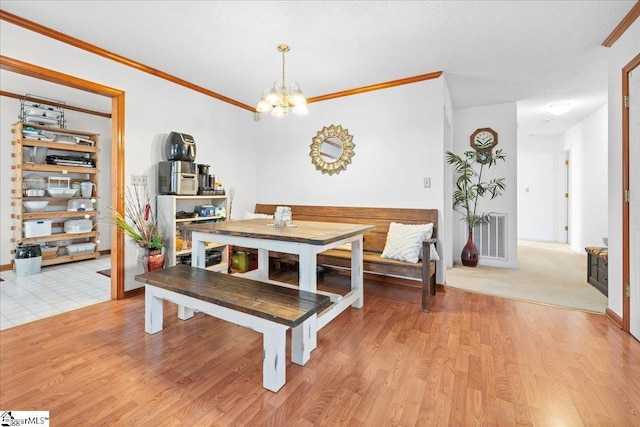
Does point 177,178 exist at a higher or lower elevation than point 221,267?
higher

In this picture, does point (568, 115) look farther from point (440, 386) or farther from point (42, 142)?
point (42, 142)

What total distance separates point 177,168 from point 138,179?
0.44 meters

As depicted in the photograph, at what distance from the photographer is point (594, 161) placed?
4664 millimetres

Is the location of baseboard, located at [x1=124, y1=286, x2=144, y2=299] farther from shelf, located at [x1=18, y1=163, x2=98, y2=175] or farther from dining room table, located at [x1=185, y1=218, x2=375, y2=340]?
shelf, located at [x1=18, y1=163, x2=98, y2=175]

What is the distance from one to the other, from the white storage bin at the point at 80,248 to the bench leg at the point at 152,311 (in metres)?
3.34

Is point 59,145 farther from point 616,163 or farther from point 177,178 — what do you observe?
point 616,163

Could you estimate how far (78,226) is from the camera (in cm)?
452

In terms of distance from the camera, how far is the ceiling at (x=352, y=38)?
213cm

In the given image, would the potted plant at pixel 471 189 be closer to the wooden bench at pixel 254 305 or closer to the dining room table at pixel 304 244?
the dining room table at pixel 304 244

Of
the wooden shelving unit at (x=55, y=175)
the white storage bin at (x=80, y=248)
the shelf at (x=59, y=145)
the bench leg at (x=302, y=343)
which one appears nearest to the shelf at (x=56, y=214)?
the wooden shelving unit at (x=55, y=175)

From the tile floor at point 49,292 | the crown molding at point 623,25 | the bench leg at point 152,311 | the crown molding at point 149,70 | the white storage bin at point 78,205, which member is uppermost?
the crown molding at point 149,70

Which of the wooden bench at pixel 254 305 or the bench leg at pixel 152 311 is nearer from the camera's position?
the wooden bench at pixel 254 305

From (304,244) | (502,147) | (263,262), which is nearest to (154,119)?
(263,262)

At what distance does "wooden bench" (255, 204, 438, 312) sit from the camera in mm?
2670
